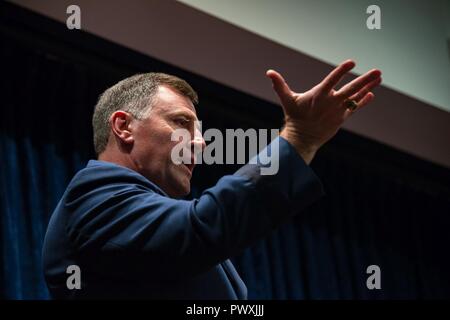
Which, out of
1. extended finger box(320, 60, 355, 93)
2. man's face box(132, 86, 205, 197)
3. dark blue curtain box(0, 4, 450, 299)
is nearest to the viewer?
extended finger box(320, 60, 355, 93)

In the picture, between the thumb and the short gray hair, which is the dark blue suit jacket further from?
the short gray hair

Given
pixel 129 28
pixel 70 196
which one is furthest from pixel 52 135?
pixel 70 196

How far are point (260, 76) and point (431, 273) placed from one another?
1.08 metres

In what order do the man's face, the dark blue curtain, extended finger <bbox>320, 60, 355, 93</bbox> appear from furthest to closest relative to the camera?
the dark blue curtain, the man's face, extended finger <bbox>320, 60, 355, 93</bbox>

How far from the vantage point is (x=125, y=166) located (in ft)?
3.47

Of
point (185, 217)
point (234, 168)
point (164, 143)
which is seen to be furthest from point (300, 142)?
point (234, 168)

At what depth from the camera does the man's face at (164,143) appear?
3.44 feet

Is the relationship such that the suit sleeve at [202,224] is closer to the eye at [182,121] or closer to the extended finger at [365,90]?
the extended finger at [365,90]

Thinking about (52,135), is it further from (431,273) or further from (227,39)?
(431,273)

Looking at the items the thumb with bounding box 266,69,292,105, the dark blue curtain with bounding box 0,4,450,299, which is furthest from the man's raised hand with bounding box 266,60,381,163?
the dark blue curtain with bounding box 0,4,450,299

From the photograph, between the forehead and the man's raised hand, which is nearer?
the man's raised hand

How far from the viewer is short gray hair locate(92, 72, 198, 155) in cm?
111

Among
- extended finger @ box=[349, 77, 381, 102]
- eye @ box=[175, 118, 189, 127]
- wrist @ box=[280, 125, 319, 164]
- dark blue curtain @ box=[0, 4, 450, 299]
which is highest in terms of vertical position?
dark blue curtain @ box=[0, 4, 450, 299]

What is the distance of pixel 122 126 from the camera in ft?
3.56
